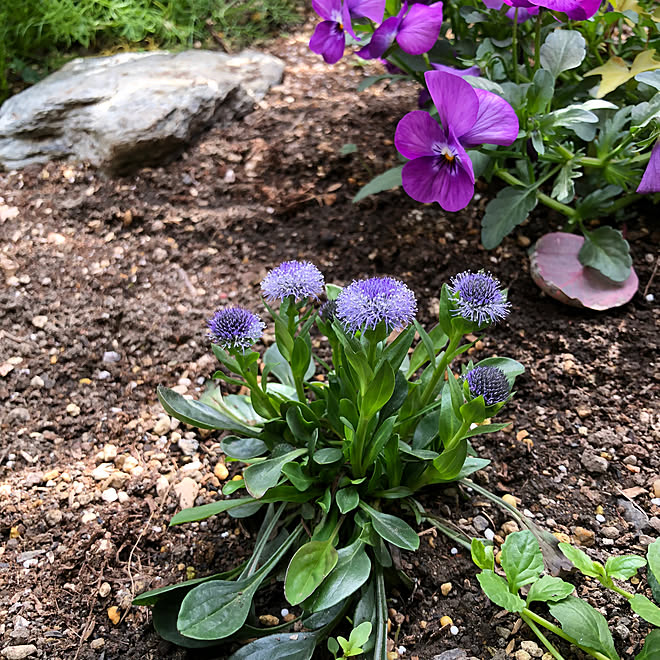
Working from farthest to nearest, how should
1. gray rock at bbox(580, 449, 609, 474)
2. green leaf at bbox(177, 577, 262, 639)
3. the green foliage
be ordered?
the green foliage < gray rock at bbox(580, 449, 609, 474) < green leaf at bbox(177, 577, 262, 639)

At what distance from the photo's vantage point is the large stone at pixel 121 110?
7.98 feet

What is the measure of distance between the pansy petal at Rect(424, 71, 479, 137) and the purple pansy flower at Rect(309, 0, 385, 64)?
0.44 metres

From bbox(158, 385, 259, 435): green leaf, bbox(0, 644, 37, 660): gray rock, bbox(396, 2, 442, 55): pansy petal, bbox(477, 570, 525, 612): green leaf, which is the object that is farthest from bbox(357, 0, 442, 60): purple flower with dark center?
bbox(0, 644, 37, 660): gray rock

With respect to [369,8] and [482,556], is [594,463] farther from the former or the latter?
[369,8]

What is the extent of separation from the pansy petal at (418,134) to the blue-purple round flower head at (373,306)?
38 cm

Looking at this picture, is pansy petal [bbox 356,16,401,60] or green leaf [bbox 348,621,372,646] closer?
green leaf [bbox 348,621,372,646]

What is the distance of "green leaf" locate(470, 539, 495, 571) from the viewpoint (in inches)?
47.8

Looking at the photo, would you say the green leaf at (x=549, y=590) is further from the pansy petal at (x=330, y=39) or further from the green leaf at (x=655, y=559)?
the pansy petal at (x=330, y=39)

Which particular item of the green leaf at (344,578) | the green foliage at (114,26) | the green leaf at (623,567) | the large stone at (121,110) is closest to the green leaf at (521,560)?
the green leaf at (623,567)

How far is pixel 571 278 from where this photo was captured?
1869mm

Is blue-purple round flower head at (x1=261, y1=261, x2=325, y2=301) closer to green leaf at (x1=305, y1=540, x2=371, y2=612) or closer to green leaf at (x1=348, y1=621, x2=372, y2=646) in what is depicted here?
green leaf at (x1=305, y1=540, x2=371, y2=612)

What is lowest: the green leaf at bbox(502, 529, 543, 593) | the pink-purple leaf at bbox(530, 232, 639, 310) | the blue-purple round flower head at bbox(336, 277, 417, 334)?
the pink-purple leaf at bbox(530, 232, 639, 310)

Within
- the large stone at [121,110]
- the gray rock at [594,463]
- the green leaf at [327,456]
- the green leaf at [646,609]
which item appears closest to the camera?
the green leaf at [646,609]

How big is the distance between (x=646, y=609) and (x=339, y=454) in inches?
21.9
